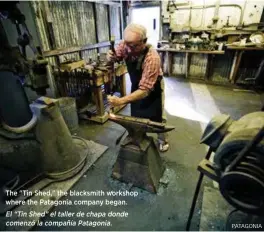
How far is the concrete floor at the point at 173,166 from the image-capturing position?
1.68m

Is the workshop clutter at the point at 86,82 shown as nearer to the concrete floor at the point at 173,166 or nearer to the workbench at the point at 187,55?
the concrete floor at the point at 173,166

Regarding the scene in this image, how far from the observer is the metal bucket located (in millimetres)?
2755

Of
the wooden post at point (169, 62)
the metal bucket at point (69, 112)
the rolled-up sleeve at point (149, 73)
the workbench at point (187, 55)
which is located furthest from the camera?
the wooden post at point (169, 62)

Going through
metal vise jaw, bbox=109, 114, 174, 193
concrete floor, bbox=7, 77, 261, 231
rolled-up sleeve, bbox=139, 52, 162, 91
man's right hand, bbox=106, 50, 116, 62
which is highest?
man's right hand, bbox=106, 50, 116, 62

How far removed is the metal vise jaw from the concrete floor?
0.12 metres

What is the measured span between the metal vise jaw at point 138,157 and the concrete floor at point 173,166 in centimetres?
12

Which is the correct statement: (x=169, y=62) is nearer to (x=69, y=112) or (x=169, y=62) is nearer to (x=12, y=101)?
(x=69, y=112)

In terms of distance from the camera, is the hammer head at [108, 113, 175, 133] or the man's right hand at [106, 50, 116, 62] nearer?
the hammer head at [108, 113, 175, 133]

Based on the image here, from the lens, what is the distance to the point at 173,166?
2271 mm

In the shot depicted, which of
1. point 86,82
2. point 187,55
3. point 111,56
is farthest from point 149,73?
point 187,55

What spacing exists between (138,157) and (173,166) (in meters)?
0.68

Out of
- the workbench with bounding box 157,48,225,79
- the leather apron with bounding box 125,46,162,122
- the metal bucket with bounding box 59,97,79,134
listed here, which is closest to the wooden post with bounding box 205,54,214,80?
the workbench with bounding box 157,48,225,79

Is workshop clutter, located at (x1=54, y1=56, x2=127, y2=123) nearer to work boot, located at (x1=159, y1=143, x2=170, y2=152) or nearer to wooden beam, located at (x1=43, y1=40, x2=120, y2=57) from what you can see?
wooden beam, located at (x1=43, y1=40, x2=120, y2=57)

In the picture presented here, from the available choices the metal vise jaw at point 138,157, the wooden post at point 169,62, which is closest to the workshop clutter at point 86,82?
the metal vise jaw at point 138,157
